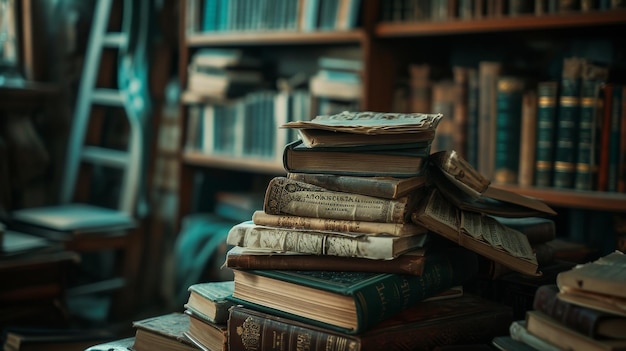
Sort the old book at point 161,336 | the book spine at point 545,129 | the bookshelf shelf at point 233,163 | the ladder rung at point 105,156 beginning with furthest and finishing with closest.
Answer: the ladder rung at point 105,156 → the bookshelf shelf at point 233,163 → the book spine at point 545,129 → the old book at point 161,336

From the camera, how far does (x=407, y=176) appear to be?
3.06 ft

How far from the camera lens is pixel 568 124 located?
73.6 inches

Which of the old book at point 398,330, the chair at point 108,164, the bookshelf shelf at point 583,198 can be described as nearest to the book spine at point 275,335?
the old book at point 398,330

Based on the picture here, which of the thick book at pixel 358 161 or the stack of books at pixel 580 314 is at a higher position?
the thick book at pixel 358 161

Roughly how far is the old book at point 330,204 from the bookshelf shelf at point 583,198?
997 millimetres

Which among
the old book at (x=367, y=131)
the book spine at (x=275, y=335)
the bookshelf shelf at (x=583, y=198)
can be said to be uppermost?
the old book at (x=367, y=131)

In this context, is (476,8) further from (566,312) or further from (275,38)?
(566,312)

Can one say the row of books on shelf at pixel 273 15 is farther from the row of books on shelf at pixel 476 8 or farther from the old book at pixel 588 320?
the old book at pixel 588 320

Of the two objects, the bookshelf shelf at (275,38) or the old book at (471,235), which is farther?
the bookshelf shelf at (275,38)

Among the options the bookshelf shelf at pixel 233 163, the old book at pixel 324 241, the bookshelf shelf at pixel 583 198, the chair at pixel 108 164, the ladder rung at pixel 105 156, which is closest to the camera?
the old book at pixel 324 241

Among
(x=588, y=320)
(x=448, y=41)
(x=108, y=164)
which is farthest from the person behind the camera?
(x=108, y=164)

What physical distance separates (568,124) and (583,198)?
187 millimetres

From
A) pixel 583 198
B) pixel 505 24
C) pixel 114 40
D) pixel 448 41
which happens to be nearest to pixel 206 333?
pixel 583 198

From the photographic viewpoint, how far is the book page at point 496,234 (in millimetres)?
928
